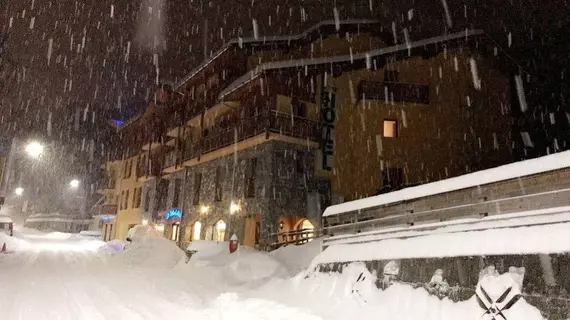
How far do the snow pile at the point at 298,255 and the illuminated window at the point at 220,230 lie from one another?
30.4 ft

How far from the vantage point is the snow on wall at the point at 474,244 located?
210 inches

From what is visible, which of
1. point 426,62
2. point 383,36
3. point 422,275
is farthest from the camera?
point 383,36

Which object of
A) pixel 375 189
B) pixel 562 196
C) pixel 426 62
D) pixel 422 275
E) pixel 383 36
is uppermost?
pixel 383 36

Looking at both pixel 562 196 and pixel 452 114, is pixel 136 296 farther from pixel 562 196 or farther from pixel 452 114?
pixel 452 114

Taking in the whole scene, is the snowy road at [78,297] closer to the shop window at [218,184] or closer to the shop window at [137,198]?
the shop window at [218,184]

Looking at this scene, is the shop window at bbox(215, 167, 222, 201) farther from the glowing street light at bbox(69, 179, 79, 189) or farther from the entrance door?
the glowing street light at bbox(69, 179, 79, 189)

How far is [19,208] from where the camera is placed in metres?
88.0

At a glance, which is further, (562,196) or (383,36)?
(383,36)

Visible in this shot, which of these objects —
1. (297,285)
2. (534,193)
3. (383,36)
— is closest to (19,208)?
(383,36)

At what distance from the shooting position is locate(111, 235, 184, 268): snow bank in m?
18.8

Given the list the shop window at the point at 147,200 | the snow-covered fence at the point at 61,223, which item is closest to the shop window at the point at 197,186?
the shop window at the point at 147,200

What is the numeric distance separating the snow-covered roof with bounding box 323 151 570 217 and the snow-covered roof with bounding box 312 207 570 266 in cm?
67

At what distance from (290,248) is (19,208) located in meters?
92.3

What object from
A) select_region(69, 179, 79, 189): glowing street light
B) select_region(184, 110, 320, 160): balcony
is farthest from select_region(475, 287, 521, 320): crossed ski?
select_region(69, 179, 79, 189): glowing street light
